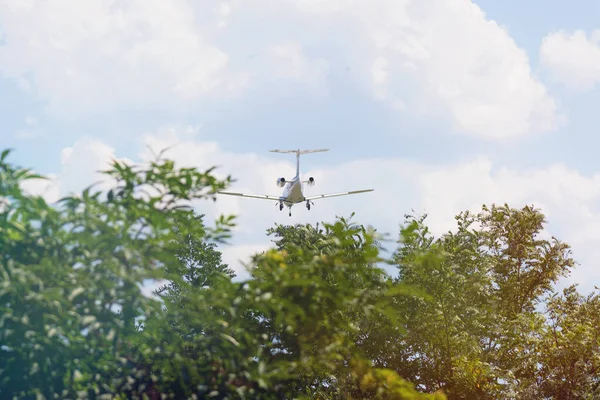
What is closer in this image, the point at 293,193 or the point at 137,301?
the point at 137,301

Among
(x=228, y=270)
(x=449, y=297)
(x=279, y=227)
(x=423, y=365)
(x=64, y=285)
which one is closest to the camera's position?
(x=64, y=285)

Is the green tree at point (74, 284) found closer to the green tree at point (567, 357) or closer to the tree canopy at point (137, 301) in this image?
the tree canopy at point (137, 301)

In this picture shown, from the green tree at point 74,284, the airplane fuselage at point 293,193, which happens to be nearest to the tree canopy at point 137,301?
the green tree at point 74,284

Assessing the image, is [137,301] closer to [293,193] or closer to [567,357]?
[567,357]

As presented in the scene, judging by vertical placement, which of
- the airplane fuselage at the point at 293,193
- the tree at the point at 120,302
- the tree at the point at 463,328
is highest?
the airplane fuselage at the point at 293,193

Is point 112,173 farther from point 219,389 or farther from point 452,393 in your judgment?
point 452,393

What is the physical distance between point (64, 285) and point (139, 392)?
147 cm

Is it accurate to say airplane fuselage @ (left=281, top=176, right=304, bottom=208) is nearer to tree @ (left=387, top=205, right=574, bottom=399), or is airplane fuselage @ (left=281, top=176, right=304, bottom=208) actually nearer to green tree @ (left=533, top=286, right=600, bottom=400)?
tree @ (left=387, top=205, right=574, bottom=399)

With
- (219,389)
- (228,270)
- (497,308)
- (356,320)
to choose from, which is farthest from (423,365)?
(219,389)

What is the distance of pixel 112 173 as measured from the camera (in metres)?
7.09

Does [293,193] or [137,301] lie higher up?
[293,193]

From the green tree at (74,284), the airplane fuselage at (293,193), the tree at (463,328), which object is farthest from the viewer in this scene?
the airplane fuselage at (293,193)

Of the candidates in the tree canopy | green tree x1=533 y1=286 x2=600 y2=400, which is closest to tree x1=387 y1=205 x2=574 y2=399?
green tree x1=533 y1=286 x2=600 y2=400

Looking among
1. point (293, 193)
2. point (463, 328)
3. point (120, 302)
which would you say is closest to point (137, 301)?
point (120, 302)
